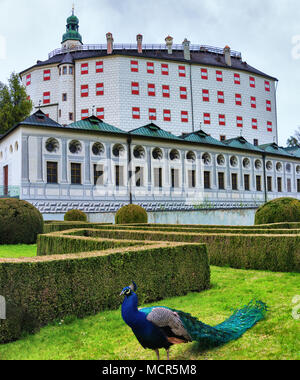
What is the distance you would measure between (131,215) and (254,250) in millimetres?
13153

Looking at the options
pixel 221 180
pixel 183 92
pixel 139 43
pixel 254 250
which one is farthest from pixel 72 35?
pixel 254 250

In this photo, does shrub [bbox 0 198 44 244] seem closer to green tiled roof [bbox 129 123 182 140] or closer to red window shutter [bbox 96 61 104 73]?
green tiled roof [bbox 129 123 182 140]

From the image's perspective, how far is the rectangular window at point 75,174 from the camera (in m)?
26.9

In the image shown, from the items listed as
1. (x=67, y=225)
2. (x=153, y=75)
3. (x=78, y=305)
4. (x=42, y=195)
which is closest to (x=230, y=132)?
(x=153, y=75)

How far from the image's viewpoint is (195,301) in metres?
6.19

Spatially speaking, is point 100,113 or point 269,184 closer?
point 269,184

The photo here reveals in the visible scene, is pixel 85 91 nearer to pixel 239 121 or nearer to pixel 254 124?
pixel 239 121

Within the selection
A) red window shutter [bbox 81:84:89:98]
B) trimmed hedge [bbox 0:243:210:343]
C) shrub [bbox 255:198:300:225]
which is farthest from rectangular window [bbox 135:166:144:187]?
trimmed hedge [bbox 0:243:210:343]

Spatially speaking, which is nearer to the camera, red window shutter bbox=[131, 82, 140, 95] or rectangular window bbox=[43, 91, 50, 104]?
red window shutter bbox=[131, 82, 140, 95]

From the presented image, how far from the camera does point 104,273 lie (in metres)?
5.88

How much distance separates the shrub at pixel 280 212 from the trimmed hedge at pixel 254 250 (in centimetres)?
932

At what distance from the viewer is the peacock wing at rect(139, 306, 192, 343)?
3.34 m

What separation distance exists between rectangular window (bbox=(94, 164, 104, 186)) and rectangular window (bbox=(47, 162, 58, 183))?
2.84m
